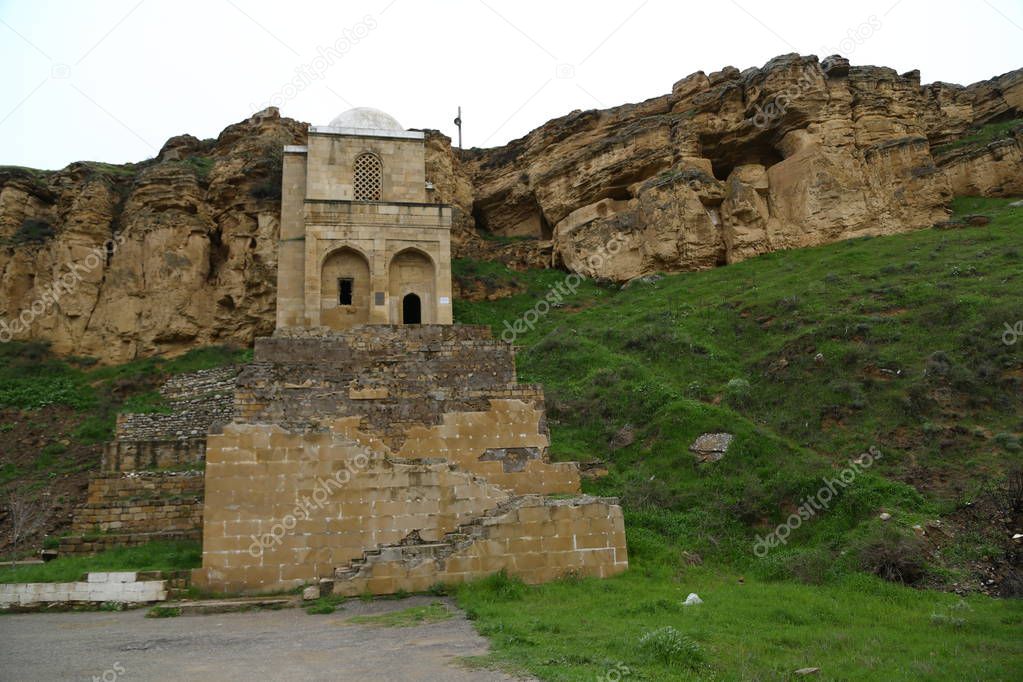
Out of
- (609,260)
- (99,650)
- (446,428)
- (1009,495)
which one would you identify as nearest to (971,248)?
(609,260)

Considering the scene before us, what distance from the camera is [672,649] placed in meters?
7.77

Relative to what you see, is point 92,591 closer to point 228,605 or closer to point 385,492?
point 228,605

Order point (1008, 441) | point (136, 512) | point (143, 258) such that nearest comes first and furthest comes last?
point (1008, 441), point (136, 512), point (143, 258)

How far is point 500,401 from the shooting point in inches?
625

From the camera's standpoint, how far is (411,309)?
26.2 metres

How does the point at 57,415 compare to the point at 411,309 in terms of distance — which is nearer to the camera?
the point at 57,415

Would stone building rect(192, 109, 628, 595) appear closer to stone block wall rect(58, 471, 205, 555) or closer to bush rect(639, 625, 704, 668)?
stone block wall rect(58, 471, 205, 555)

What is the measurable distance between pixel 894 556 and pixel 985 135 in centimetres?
3211

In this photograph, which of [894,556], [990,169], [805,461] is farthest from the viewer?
[990,169]

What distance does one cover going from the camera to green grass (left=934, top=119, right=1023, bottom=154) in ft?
111

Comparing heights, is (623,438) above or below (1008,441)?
above

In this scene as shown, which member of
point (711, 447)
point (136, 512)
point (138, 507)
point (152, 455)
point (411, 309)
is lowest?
point (136, 512)

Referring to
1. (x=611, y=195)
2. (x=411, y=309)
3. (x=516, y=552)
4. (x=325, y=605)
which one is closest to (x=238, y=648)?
(x=325, y=605)

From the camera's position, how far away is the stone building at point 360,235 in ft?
82.7
